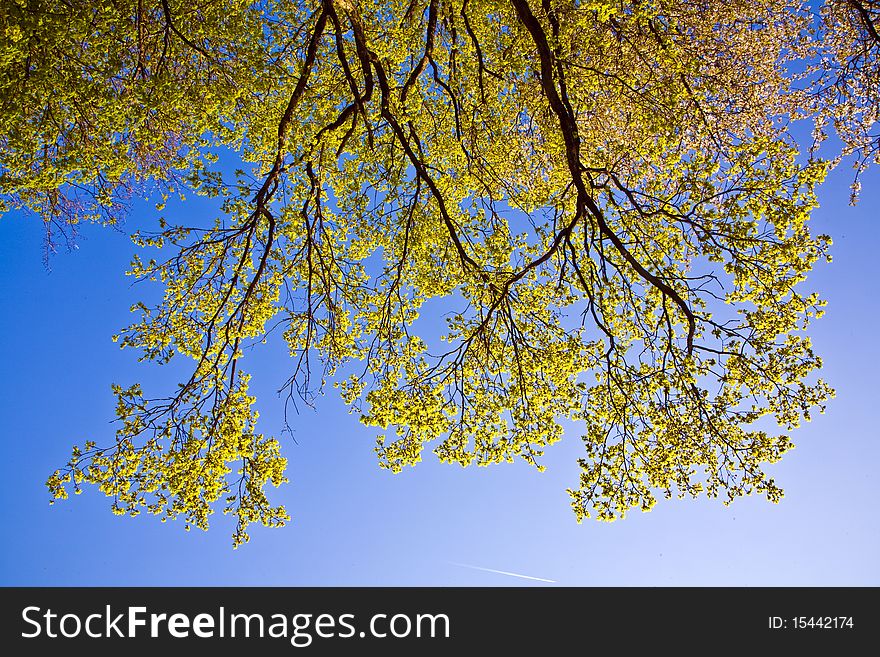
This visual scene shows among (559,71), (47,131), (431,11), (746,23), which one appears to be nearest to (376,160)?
(431,11)

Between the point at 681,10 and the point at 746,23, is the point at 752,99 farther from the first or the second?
the point at 681,10

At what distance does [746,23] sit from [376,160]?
8088 millimetres

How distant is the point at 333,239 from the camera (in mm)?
9172

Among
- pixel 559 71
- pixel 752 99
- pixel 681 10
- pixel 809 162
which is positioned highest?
pixel 681 10

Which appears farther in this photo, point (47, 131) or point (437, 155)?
point (437, 155)

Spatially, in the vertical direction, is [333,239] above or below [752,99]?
below

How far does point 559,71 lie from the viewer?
7406mm

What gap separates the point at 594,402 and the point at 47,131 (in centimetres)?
835

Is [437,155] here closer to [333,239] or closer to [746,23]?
[333,239]

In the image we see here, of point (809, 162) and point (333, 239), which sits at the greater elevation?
point (333, 239)

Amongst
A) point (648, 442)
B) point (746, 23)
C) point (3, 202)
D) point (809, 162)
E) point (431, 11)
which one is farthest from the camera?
point (746, 23)

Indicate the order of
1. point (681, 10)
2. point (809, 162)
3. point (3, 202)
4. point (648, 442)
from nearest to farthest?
point (809, 162) < point (3, 202) < point (648, 442) < point (681, 10)

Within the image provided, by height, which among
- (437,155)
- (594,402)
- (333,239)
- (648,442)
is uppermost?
(437,155)

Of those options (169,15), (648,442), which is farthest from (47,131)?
(648,442)
